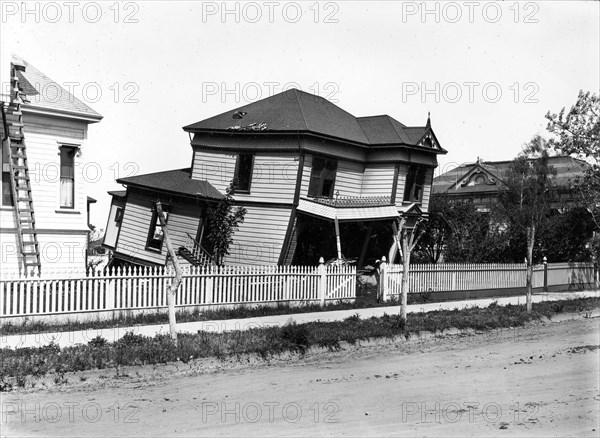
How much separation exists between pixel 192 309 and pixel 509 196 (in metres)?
14.0

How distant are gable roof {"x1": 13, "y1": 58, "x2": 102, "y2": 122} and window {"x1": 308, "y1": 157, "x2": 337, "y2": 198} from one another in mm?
9184

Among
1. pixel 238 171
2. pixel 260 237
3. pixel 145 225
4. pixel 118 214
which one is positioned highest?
pixel 238 171

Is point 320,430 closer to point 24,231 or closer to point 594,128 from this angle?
point 24,231

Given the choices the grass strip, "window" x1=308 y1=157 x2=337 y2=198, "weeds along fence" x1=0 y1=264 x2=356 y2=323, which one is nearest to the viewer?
the grass strip

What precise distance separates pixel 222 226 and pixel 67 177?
7122mm

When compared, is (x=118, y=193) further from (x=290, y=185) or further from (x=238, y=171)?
(x=290, y=185)

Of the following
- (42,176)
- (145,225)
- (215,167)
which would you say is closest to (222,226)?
(215,167)

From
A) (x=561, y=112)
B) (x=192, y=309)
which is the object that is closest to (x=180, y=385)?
(x=192, y=309)

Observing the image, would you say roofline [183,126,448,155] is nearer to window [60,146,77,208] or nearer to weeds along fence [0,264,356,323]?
weeds along fence [0,264,356,323]

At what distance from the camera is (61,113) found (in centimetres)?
2064

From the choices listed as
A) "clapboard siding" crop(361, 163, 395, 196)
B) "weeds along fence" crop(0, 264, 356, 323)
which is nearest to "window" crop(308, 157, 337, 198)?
"clapboard siding" crop(361, 163, 395, 196)

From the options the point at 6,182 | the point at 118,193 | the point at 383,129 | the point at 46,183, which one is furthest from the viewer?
the point at 118,193

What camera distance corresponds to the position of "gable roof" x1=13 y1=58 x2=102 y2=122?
20.5 meters

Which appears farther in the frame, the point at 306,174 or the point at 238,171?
the point at 238,171
